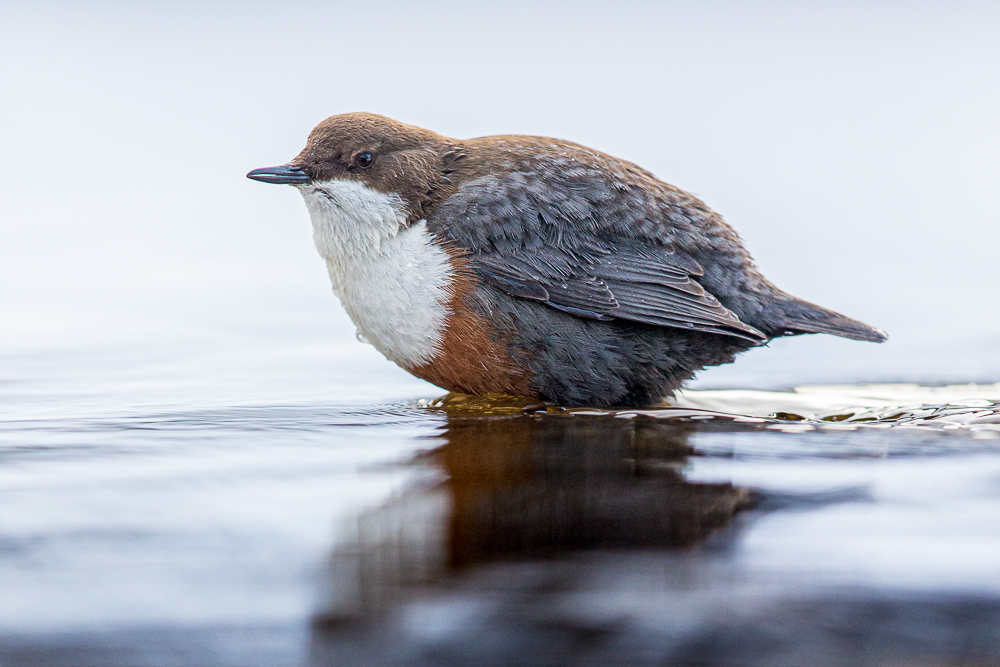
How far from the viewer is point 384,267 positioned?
14.3 feet

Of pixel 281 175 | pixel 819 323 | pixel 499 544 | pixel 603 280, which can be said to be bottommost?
pixel 499 544

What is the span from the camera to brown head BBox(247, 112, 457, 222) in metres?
4.42

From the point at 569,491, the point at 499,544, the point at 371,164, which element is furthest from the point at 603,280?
the point at 499,544

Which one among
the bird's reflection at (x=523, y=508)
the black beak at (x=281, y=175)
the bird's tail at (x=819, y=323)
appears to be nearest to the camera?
the bird's reflection at (x=523, y=508)

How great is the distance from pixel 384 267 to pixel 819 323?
1943 millimetres

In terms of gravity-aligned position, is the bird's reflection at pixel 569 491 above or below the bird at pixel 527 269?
below

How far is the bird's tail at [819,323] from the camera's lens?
14.8 feet

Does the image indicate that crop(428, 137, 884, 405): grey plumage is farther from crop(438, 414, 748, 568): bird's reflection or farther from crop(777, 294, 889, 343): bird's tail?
crop(438, 414, 748, 568): bird's reflection

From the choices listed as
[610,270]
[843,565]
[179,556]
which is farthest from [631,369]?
[179,556]

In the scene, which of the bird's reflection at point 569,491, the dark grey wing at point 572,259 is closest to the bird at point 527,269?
the dark grey wing at point 572,259

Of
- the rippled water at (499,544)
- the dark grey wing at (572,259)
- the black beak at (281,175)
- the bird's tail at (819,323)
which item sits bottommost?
the rippled water at (499,544)

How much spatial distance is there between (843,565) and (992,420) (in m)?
1.93

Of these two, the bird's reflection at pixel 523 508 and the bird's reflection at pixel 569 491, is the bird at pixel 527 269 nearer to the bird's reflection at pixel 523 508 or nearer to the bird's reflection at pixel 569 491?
the bird's reflection at pixel 569 491

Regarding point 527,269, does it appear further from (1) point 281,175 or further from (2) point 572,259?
(1) point 281,175
